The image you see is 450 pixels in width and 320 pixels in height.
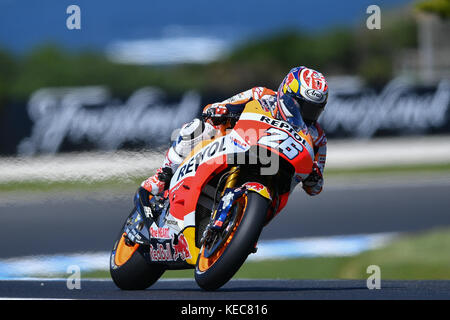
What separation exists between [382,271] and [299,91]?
14.7 feet

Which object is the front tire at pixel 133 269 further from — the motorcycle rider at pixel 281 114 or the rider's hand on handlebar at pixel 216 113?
the rider's hand on handlebar at pixel 216 113

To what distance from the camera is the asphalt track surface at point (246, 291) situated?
5.65 metres

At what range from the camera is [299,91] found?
5.75 meters

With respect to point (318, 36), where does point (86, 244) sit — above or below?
below

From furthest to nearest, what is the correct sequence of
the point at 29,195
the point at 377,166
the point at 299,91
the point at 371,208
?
the point at 377,166 < the point at 371,208 < the point at 29,195 < the point at 299,91

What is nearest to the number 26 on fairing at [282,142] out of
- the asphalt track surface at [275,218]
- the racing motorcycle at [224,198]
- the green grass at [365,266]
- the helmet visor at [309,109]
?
the racing motorcycle at [224,198]

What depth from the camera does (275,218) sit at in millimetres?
13789

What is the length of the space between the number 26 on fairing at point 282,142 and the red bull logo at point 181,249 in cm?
87

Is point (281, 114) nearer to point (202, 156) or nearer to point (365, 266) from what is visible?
point (202, 156)

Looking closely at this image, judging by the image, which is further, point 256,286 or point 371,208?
point 371,208

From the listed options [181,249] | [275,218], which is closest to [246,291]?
[181,249]

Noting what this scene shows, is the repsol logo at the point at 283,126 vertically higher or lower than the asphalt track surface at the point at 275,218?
lower

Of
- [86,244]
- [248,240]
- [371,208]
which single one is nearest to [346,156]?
[371,208]

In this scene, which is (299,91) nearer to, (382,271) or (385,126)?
(382,271)
